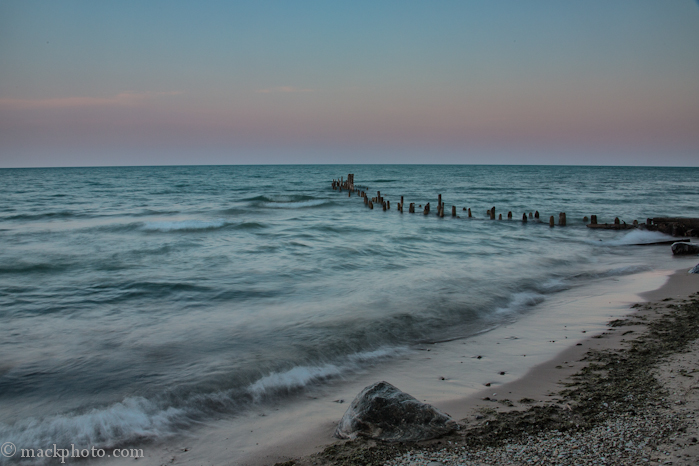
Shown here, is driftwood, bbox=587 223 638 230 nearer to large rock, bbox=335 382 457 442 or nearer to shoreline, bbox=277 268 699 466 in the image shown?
shoreline, bbox=277 268 699 466

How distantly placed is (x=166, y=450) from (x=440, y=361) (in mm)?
3536

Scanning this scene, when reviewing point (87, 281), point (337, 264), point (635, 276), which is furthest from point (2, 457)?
point (635, 276)

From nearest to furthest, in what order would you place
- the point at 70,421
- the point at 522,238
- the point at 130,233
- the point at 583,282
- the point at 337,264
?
the point at 70,421 < the point at 583,282 < the point at 337,264 < the point at 522,238 < the point at 130,233

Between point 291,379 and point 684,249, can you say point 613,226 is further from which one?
point 291,379

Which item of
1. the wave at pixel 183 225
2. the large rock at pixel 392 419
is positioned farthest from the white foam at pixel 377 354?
the wave at pixel 183 225

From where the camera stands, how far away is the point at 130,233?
1947cm

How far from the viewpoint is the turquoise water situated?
531 cm

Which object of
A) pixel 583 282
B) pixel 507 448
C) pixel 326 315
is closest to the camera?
pixel 507 448

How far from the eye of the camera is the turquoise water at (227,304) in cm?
531

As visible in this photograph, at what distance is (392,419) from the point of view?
3.88 meters

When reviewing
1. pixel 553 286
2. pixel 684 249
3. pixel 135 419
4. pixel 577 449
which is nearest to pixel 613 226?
pixel 684 249

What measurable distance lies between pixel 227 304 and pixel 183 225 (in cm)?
1361

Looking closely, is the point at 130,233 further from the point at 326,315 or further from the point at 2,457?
the point at 2,457

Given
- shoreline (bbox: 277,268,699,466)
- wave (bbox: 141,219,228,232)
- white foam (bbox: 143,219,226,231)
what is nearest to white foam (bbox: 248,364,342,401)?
shoreline (bbox: 277,268,699,466)
